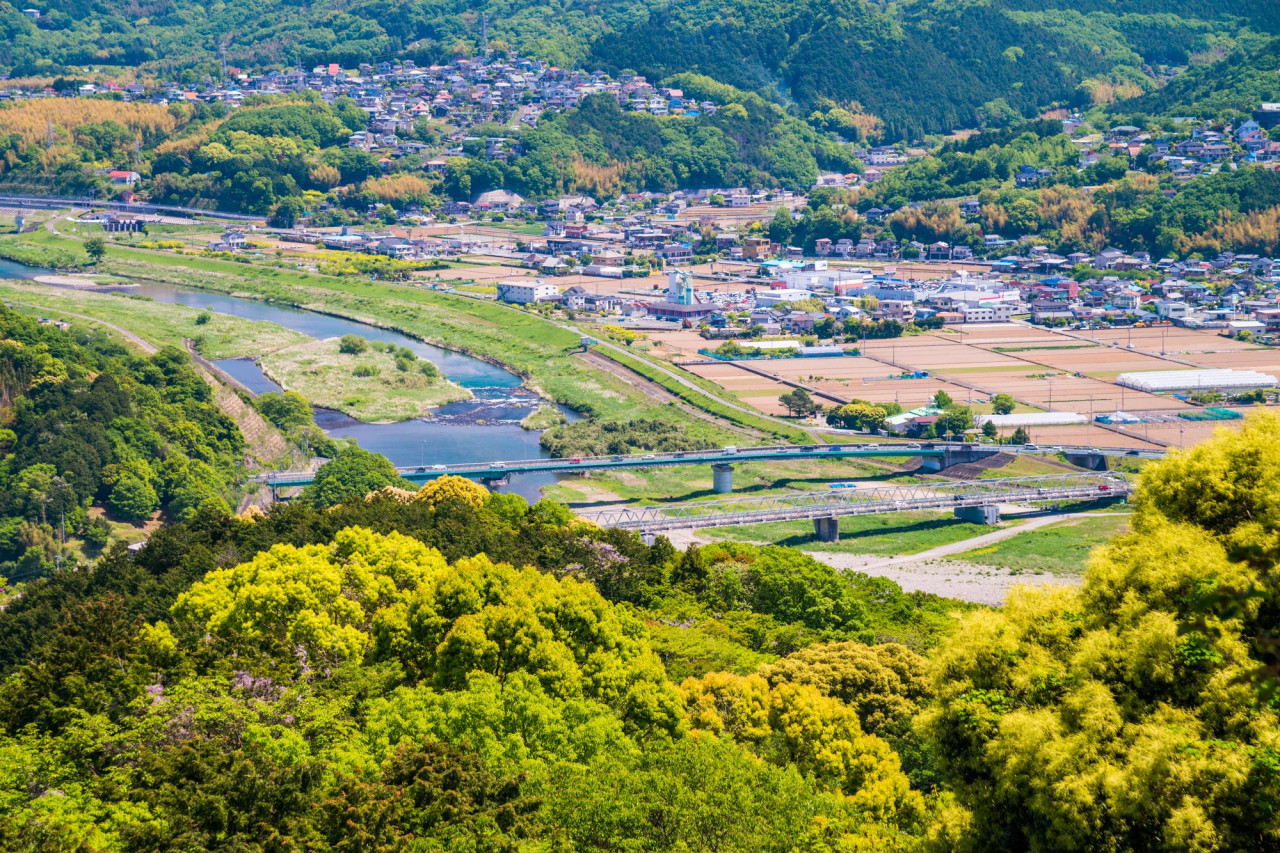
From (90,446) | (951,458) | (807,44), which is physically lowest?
(951,458)

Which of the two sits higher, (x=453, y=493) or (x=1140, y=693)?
(x=1140, y=693)

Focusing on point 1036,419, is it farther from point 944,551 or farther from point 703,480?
point 944,551

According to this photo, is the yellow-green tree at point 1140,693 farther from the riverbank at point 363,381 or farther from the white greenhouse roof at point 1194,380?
the white greenhouse roof at point 1194,380

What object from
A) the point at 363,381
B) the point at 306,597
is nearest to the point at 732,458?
the point at 363,381

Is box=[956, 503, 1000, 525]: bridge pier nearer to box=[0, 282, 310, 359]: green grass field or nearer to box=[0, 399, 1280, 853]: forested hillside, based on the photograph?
box=[0, 399, 1280, 853]: forested hillside

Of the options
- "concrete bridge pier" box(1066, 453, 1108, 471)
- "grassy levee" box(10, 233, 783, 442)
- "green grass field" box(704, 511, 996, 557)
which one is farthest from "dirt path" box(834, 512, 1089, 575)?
"grassy levee" box(10, 233, 783, 442)
